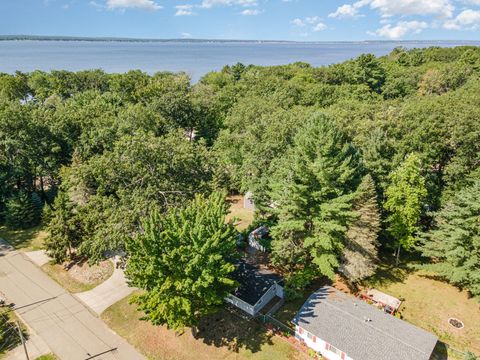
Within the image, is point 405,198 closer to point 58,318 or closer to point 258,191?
point 258,191

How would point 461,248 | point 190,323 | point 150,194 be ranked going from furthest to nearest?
point 150,194, point 461,248, point 190,323

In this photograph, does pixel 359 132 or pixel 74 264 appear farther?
pixel 359 132

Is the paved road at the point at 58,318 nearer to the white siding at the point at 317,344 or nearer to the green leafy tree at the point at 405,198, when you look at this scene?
the white siding at the point at 317,344

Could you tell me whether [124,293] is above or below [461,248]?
A: below

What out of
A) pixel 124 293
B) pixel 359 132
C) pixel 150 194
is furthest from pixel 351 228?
pixel 124 293

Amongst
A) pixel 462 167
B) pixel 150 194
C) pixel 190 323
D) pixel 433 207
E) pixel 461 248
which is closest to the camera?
pixel 190 323

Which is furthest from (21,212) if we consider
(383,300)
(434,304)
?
(434,304)

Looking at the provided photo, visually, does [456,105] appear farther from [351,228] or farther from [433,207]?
[351,228]
